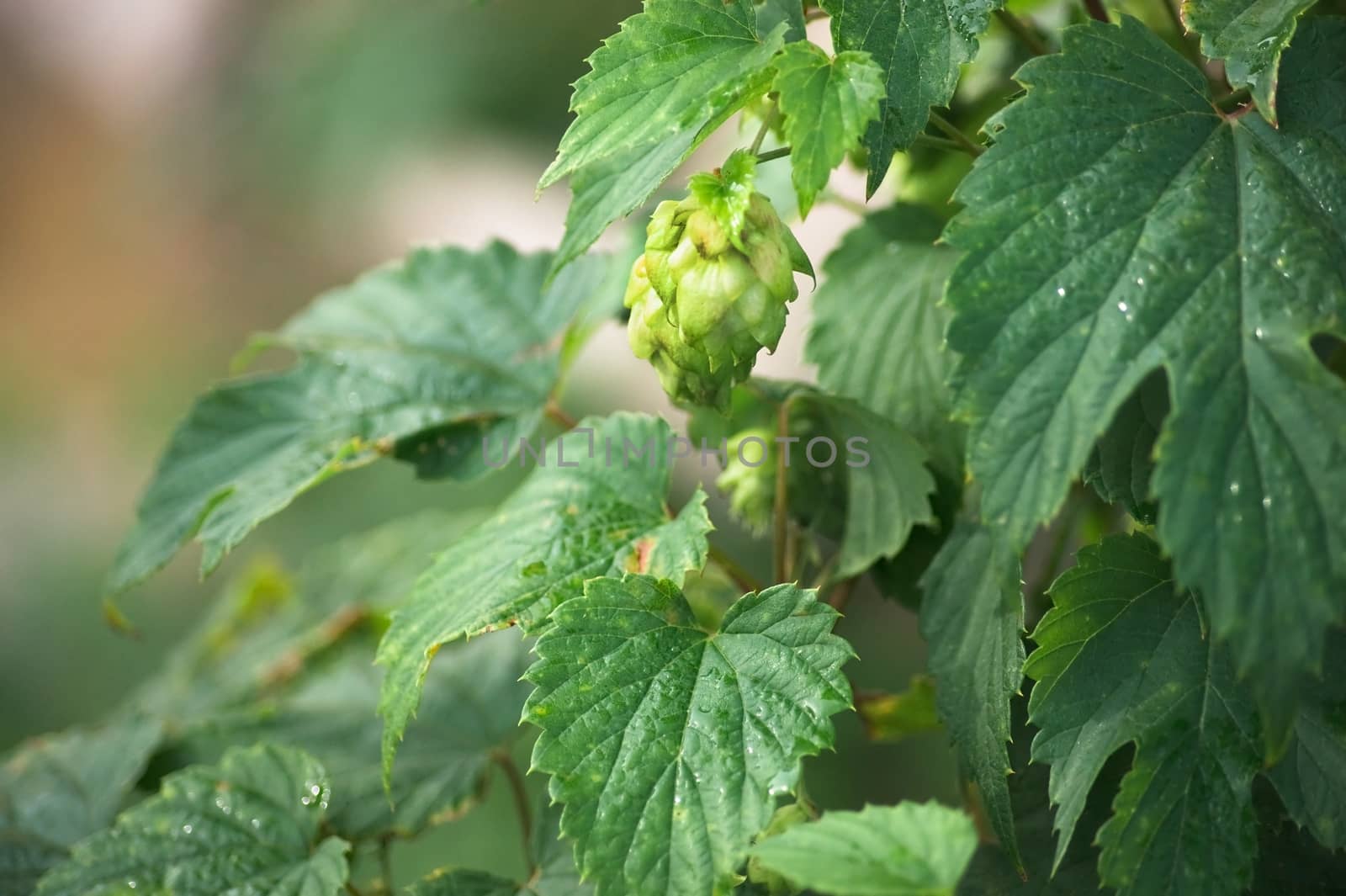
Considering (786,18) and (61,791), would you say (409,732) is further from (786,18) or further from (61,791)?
(786,18)

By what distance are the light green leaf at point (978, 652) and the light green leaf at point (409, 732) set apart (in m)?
0.36

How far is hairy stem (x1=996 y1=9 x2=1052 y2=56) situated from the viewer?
2.52ft

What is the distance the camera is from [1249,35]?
0.62m

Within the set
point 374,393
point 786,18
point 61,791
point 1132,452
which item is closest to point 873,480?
point 1132,452

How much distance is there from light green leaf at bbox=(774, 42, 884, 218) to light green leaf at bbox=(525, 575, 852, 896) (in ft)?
0.83

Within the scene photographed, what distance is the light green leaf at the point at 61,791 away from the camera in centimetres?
100

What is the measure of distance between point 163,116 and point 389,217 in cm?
100

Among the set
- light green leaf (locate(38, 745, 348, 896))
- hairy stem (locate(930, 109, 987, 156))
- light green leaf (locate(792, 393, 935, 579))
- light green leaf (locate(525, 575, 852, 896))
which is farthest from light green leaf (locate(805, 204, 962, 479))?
light green leaf (locate(38, 745, 348, 896))

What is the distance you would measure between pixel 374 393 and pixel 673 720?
0.51 m

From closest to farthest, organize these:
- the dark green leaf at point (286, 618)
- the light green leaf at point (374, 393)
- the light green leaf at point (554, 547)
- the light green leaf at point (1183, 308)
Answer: the light green leaf at point (1183, 308) < the light green leaf at point (554, 547) < the light green leaf at point (374, 393) < the dark green leaf at point (286, 618)

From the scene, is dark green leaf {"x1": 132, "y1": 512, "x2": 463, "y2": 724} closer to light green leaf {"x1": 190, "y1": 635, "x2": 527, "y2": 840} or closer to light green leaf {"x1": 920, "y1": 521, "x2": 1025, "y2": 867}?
light green leaf {"x1": 190, "y1": 635, "x2": 527, "y2": 840}

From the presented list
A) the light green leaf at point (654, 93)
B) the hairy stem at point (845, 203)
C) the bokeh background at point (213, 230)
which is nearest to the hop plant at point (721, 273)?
the light green leaf at point (654, 93)

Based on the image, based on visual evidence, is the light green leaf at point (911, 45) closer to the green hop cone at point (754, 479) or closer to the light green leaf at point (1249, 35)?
the light green leaf at point (1249, 35)

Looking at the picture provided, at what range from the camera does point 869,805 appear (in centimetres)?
57
